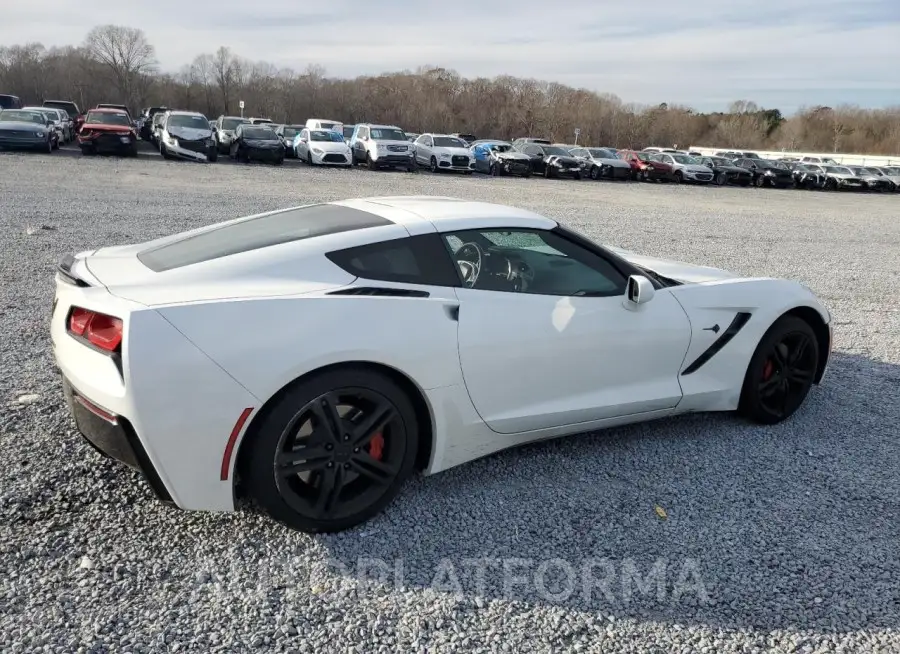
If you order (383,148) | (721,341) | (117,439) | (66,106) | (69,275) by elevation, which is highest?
(66,106)

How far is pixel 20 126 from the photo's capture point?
23.4 meters

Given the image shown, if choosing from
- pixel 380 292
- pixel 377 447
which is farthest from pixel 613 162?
pixel 377 447

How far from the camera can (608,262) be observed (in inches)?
153

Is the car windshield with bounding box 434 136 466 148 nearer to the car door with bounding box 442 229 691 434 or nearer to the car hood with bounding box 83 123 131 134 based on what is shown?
the car hood with bounding box 83 123 131 134

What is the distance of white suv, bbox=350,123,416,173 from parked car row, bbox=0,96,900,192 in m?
0.04

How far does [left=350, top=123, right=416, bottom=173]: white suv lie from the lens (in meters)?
26.8

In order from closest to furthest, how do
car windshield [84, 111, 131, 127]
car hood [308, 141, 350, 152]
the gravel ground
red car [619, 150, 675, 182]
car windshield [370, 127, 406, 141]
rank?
1. the gravel ground
2. car windshield [84, 111, 131, 127]
3. car hood [308, 141, 350, 152]
4. car windshield [370, 127, 406, 141]
5. red car [619, 150, 675, 182]

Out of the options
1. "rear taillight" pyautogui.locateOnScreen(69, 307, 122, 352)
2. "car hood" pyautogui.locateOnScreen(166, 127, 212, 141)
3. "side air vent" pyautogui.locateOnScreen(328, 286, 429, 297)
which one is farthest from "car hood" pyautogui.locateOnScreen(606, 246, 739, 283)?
"car hood" pyautogui.locateOnScreen(166, 127, 212, 141)

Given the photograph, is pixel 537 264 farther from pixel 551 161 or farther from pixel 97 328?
pixel 551 161

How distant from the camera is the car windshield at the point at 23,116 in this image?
24.2 meters

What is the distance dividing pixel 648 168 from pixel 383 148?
1322 centimetres

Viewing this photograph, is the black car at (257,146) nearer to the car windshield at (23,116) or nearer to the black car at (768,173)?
the car windshield at (23,116)

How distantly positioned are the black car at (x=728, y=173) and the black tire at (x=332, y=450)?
33.3 m

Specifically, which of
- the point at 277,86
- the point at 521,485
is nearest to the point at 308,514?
the point at 521,485
